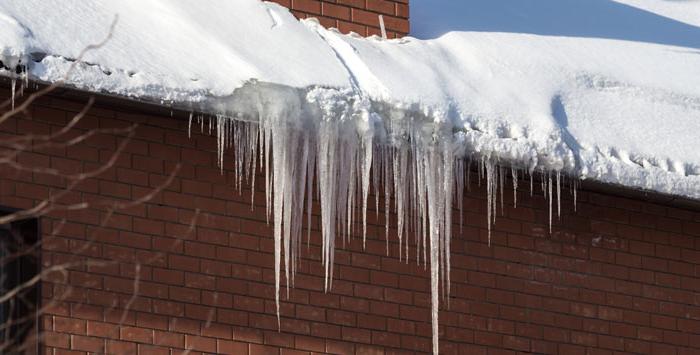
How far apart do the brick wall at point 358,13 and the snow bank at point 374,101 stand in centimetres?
18

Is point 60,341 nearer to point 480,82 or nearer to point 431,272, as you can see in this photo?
point 431,272

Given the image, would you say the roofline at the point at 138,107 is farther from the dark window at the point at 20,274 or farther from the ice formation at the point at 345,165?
the dark window at the point at 20,274

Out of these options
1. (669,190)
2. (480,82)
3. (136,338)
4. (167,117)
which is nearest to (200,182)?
(167,117)

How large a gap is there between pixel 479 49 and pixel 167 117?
1.91 meters

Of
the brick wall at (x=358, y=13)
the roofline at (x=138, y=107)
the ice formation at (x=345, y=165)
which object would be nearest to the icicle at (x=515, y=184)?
the ice formation at (x=345, y=165)

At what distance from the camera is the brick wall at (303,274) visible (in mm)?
7863

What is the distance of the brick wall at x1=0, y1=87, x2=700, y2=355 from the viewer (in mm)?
7863

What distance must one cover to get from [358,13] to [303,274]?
157 centimetres

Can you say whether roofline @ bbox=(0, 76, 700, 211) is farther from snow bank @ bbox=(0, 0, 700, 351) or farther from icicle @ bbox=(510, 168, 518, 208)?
icicle @ bbox=(510, 168, 518, 208)

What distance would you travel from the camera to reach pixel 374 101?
27.5 feet

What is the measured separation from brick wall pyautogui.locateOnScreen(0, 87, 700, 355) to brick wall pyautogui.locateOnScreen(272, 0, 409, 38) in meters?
0.95

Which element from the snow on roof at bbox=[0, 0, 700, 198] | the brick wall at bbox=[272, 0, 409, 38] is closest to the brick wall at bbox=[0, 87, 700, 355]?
the snow on roof at bbox=[0, 0, 700, 198]

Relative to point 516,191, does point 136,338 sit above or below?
below

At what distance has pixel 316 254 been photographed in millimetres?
8555
